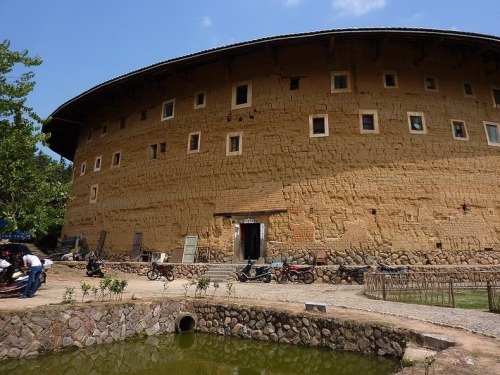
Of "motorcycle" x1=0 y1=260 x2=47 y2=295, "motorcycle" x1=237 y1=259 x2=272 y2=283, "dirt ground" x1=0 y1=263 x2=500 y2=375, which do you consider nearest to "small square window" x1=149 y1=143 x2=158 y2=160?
"dirt ground" x1=0 y1=263 x2=500 y2=375

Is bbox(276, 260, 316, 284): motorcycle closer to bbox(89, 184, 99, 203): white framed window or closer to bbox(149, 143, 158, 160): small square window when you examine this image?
bbox(149, 143, 158, 160): small square window

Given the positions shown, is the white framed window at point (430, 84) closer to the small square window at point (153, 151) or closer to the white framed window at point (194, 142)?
the white framed window at point (194, 142)

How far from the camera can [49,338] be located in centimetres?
658

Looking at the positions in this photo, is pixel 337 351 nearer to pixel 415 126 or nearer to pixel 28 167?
pixel 28 167

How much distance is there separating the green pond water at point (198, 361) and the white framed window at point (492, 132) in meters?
14.4

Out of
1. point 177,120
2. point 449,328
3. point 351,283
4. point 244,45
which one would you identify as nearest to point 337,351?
point 449,328

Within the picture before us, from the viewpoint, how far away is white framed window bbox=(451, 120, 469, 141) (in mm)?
15867

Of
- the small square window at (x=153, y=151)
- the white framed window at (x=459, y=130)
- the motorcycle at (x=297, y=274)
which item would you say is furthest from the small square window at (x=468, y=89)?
the small square window at (x=153, y=151)

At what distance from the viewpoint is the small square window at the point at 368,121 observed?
15586 mm

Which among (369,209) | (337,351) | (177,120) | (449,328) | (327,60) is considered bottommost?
(337,351)

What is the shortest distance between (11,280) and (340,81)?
47.8 feet

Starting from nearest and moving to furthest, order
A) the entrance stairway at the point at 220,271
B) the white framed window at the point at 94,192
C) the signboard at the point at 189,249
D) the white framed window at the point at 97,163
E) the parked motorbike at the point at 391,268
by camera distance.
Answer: the parked motorbike at the point at 391,268
the entrance stairway at the point at 220,271
the signboard at the point at 189,249
the white framed window at the point at 94,192
the white framed window at the point at 97,163

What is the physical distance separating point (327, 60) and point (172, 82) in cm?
838

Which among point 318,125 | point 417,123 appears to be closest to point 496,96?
point 417,123
